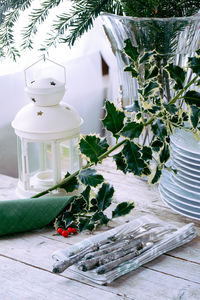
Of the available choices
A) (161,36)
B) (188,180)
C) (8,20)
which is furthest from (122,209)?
(8,20)

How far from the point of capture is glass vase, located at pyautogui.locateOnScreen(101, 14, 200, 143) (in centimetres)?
98

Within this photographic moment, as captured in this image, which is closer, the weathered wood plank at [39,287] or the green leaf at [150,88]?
the weathered wood plank at [39,287]

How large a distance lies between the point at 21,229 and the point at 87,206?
5.6 inches

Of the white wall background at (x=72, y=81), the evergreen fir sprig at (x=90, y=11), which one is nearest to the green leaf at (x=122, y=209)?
the evergreen fir sprig at (x=90, y=11)

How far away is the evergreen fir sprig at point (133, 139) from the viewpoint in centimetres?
89

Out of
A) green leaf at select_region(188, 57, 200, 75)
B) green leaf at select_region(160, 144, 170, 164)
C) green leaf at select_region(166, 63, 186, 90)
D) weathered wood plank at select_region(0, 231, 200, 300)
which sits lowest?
weathered wood plank at select_region(0, 231, 200, 300)

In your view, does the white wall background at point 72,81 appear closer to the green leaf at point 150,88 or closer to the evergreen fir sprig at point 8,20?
the evergreen fir sprig at point 8,20

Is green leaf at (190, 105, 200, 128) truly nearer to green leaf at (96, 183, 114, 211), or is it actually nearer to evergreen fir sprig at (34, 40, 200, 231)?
evergreen fir sprig at (34, 40, 200, 231)

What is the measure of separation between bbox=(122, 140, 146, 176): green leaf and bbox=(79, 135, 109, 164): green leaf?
0.06 meters

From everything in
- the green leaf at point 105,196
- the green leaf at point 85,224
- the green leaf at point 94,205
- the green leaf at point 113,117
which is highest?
the green leaf at point 113,117

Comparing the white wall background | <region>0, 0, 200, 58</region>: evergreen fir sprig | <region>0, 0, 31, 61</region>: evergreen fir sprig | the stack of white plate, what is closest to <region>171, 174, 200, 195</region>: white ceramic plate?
the stack of white plate

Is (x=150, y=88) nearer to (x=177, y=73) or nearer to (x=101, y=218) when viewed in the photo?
(x=177, y=73)

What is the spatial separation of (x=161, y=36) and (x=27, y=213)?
0.46m

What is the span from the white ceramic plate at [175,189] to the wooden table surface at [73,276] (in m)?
0.06
